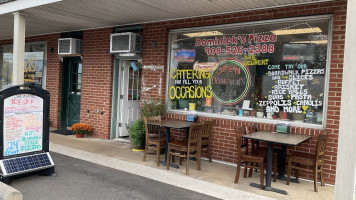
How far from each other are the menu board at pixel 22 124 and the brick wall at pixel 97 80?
11.1 ft

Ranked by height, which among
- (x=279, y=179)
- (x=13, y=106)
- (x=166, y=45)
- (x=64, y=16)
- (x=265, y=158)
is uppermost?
(x=64, y=16)

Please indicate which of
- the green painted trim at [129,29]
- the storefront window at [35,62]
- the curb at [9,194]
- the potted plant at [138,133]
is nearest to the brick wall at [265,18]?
the green painted trim at [129,29]

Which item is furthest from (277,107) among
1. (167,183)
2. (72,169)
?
(72,169)

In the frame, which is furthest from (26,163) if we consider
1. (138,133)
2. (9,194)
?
(138,133)

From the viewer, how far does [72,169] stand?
542 centimetres

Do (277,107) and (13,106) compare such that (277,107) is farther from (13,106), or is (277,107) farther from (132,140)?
(13,106)

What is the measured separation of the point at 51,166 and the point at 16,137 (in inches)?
28.0

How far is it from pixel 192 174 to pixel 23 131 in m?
2.89

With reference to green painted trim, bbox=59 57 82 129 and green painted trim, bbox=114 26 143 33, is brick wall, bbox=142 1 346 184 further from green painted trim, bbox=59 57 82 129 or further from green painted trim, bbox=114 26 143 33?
green painted trim, bbox=59 57 82 129

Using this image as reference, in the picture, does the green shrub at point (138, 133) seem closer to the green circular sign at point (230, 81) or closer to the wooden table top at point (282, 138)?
the green circular sign at point (230, 81)

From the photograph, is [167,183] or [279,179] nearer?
[167,183]

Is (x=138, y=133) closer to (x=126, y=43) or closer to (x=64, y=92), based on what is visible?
(x=126, y=43)

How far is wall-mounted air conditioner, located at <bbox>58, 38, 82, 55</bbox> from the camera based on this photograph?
8812mm

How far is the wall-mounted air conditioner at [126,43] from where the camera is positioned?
7430 mm
